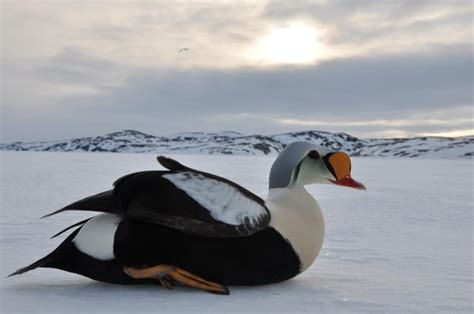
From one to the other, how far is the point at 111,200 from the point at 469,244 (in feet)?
12.0

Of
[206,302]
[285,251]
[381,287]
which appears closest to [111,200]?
[206,302]

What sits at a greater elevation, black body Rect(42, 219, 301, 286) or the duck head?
the duck head

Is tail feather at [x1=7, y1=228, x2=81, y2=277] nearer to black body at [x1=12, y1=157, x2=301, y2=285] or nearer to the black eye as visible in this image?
black body at [x1=12, y1=157, x2=301, y2=285]

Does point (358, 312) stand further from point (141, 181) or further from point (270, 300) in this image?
point (141, 181)

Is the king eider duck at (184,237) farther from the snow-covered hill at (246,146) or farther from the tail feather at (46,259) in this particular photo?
the snow-covered hill at (246,146)

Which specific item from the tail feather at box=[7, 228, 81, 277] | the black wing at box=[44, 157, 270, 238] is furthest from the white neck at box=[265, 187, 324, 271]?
the tail feather at box=[7, 228, 81, 277]

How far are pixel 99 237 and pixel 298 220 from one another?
1150 millimetres

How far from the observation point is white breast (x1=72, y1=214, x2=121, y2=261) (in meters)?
2.89

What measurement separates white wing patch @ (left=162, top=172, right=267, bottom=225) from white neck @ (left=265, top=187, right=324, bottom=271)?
0.16 metres

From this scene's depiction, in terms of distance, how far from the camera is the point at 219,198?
292 centimetres

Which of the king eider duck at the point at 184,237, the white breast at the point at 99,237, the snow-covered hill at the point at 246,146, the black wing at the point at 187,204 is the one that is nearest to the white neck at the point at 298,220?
the king eider duck at the point at 184,237

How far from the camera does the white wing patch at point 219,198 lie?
2.85 m

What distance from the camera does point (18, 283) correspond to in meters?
3.11

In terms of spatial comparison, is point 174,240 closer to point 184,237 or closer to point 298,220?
point 184,237
